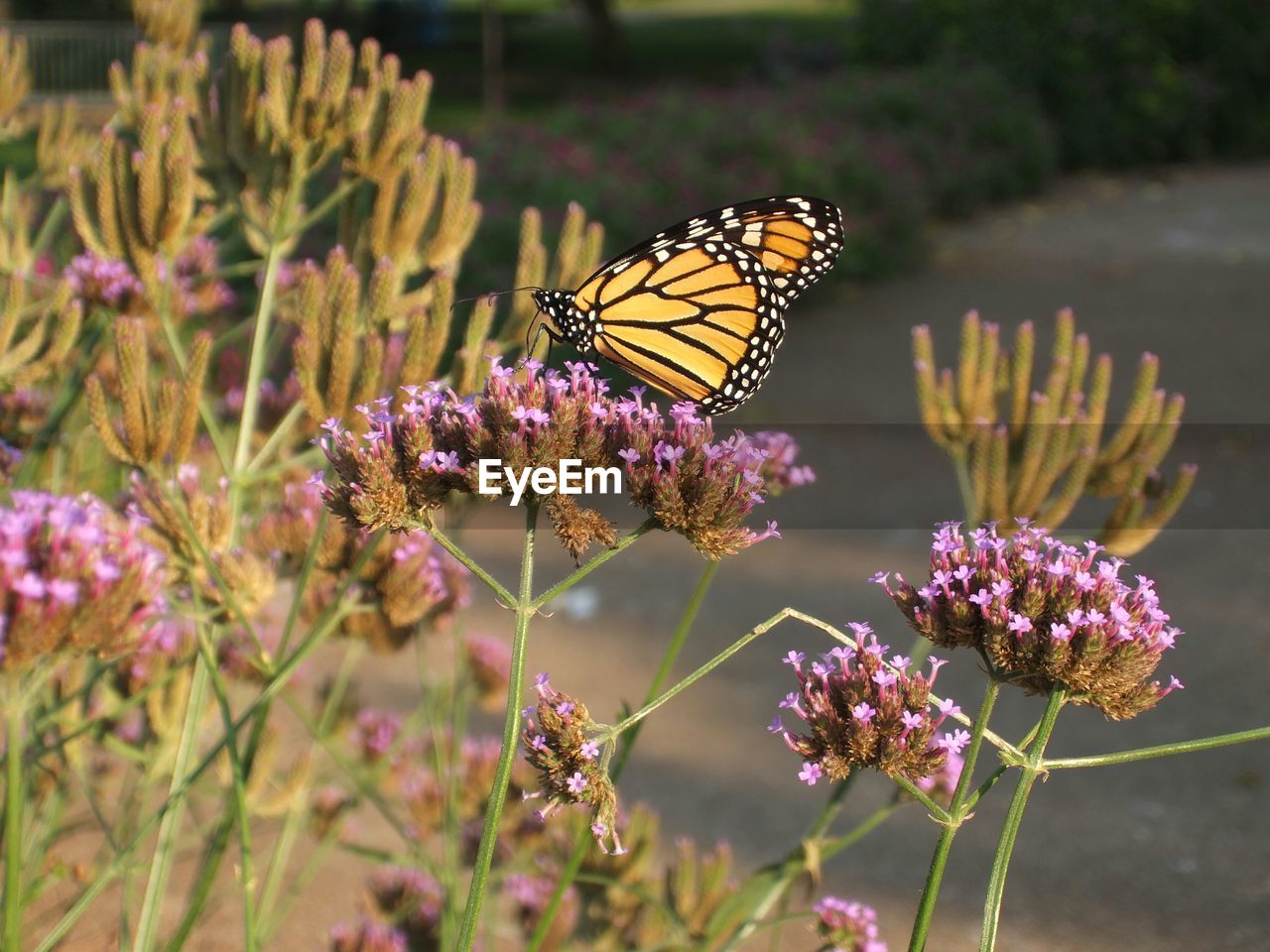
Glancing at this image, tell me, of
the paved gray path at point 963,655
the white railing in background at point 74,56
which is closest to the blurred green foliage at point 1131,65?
the paved gray path at point 963,655

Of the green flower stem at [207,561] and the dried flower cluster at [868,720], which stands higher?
the dried flower cluster at [868,720]

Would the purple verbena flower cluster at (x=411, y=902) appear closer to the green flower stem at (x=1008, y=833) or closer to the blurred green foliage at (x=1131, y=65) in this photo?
the green flower stem at (x=1008, y=833)

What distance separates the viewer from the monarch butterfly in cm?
281

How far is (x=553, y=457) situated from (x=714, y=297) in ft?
4.06

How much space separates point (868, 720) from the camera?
1576 mm

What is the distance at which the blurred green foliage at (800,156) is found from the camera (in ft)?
32.4

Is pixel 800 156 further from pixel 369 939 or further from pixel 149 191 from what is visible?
pixel 369 939

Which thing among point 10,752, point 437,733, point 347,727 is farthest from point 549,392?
point 347,727

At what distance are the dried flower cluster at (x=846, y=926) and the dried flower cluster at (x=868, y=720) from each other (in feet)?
2.17

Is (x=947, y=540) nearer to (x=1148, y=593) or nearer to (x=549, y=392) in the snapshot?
(x=1148, y=593)

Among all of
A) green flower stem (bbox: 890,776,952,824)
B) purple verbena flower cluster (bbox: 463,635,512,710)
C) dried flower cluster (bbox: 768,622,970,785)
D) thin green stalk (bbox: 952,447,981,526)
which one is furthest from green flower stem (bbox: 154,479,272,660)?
thin green stalk (bbox: 952,447,981,526)

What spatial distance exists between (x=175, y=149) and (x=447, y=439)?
46.1 inches

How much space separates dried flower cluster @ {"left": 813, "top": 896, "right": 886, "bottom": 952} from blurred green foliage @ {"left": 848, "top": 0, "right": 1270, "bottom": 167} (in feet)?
50.3

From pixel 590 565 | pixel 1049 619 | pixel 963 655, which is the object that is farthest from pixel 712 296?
pixel 963 655
